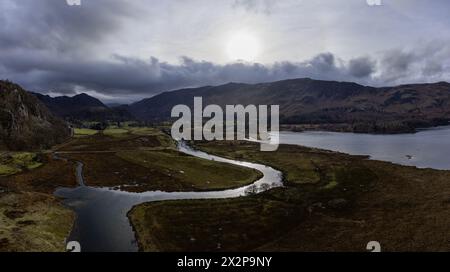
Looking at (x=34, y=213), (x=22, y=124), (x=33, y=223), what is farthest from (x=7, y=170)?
(x=22, y=124)

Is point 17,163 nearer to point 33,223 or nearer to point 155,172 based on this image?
point 155,172

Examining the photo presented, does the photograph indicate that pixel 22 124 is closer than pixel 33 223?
No

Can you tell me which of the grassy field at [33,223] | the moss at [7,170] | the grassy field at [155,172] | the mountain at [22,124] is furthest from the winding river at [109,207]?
the mountain at [22,124]
